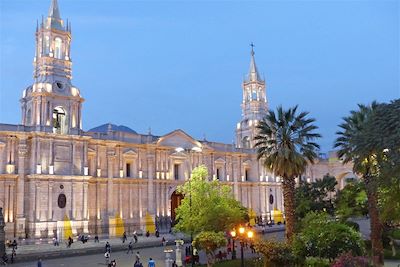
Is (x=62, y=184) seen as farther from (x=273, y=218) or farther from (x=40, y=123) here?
(x=273, y=218)

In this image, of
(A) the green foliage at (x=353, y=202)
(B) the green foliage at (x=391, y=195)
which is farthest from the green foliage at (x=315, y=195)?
(B) the green foliage at (x=391, y=195)

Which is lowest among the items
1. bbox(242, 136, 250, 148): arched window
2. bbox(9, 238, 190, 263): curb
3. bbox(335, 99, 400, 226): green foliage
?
bbox(9, 238, 190, 263): curb

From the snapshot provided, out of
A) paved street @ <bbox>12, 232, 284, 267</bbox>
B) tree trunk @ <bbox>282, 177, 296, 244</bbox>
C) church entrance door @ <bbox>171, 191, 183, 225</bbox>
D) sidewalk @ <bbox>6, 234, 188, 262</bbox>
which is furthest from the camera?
church entrance door @ <bbox>171, 191, 183, 225</bbox>

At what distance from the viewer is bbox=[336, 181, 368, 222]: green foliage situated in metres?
38.9

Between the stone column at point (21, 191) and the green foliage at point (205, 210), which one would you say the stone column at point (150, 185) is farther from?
the green foliage at point (205, 210)

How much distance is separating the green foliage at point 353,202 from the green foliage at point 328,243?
1373 cm

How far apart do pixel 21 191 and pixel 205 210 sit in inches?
795

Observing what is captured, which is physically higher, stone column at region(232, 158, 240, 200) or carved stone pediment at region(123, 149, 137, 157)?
carved stone pediment at region(123, 149, 137, 157)

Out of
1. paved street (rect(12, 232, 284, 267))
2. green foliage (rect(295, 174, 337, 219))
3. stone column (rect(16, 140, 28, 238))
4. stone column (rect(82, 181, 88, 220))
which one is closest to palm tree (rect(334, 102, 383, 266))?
paved street (rect(12, 232, 284, 267))

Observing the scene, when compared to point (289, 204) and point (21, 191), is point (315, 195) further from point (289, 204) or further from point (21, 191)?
point (21, 191)

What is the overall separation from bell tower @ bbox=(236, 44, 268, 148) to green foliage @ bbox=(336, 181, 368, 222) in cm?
2852

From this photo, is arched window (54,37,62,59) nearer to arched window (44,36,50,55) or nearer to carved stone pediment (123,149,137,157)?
arched window (44,36,50,55)

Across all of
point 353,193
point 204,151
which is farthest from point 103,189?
point 353,193

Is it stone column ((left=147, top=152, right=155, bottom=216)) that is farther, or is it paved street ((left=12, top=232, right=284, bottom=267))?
stone column ((left=147, top=152, right=155, bottom=216))
